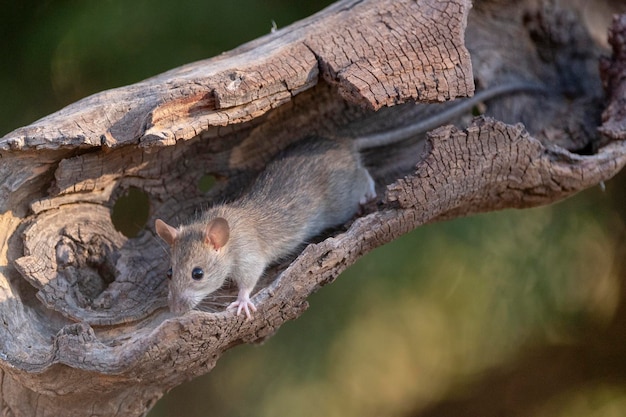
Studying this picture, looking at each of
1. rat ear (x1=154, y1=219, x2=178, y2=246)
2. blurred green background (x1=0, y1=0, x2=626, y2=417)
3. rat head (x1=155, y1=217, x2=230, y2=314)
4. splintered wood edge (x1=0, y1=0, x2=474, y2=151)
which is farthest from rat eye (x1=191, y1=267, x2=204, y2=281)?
blurred green background (x1=0, y1=0, x2=626, y2=417)

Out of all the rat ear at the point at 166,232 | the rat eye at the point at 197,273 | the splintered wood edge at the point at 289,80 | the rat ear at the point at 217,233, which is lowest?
the rat eye at the point at 197,273

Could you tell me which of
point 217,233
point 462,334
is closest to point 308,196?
point 217,233

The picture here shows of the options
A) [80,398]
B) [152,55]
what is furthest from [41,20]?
[80,398]

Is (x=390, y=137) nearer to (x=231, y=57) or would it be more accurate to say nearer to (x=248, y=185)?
(x=248, y=185)

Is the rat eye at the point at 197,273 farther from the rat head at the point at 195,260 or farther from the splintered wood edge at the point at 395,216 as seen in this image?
the splintered wood edge at the point at 395,216

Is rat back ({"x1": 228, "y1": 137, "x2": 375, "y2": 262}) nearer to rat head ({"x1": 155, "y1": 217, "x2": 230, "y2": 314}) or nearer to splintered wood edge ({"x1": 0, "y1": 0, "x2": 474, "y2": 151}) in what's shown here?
rat head ({"x1": 155, "y1": 217, "x2": 230, "y2": 314})

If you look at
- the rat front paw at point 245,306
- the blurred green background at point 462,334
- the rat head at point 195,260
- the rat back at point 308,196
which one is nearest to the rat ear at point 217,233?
the rat head at point 195,260

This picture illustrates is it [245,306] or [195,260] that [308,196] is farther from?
[245,306]
